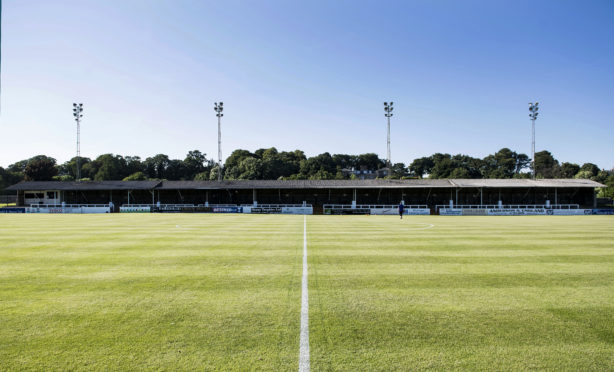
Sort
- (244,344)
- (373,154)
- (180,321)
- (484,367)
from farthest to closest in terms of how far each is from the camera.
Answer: (373,154)
(180,321)
(244,344)
(484,367)

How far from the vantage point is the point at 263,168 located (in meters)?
86.4

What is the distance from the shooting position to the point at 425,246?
39.0 ft

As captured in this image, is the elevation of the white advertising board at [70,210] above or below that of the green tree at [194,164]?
below

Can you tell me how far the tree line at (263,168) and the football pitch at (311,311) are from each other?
7639cm

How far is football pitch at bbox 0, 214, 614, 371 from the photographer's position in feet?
12.5

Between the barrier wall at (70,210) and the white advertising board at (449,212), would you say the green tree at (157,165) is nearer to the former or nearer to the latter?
the barrier wall at (70,210)

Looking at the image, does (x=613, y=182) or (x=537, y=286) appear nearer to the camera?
(x=537, y=286)

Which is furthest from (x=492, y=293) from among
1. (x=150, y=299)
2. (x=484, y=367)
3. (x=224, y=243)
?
(x=224, y=243)

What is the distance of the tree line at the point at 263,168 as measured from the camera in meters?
83.6

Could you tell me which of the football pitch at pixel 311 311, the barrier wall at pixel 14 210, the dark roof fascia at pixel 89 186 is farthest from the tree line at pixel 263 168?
the football pitch at pixel 311 311

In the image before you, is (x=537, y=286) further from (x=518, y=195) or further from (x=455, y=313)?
(x=518, y=195)

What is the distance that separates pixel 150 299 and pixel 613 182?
77.1 m

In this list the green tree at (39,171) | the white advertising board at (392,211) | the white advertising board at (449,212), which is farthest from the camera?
the green tree at (39,171)

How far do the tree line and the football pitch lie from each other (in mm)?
76394
